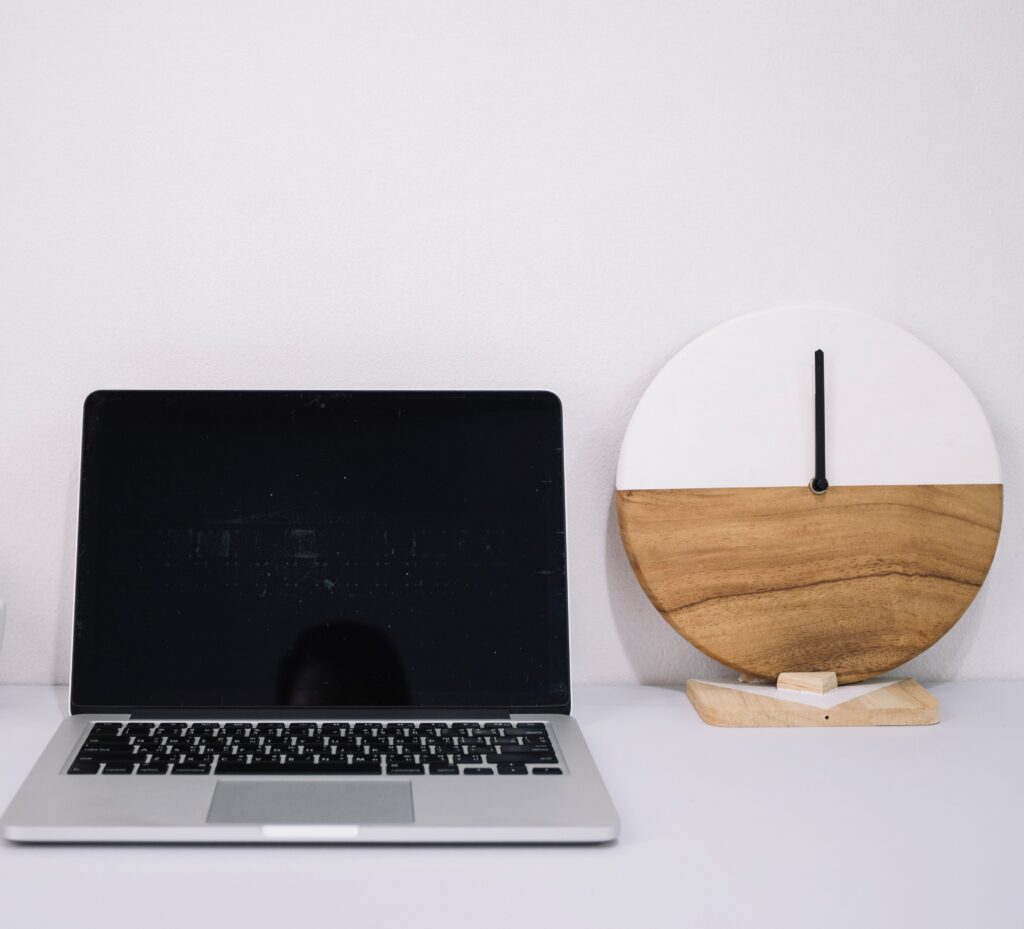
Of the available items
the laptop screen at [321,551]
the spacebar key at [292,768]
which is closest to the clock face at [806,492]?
the laptop screen at [321,551]

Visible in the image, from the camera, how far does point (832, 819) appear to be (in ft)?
2.24

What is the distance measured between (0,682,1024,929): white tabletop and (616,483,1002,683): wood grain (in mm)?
159

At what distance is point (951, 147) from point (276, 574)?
797 millimetres

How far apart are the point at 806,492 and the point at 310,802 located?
0.55 m

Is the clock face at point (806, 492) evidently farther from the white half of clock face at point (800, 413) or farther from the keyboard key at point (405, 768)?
the keyboard key at point (405, 768)

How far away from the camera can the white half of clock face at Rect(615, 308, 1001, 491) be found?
0.94 m

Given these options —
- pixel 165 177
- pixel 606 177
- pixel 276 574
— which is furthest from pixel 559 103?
pixel 276 574

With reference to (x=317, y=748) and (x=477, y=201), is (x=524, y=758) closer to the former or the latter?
(x=317, y=748)

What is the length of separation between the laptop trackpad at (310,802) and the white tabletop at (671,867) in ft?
0.07

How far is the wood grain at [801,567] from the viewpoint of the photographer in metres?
0.94

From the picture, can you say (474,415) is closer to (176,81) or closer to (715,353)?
(715,353)

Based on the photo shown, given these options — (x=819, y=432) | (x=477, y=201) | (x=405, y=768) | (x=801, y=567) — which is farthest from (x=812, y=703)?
(x=477, y=201)

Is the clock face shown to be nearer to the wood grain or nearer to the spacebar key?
the wood grain

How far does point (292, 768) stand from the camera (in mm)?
722
